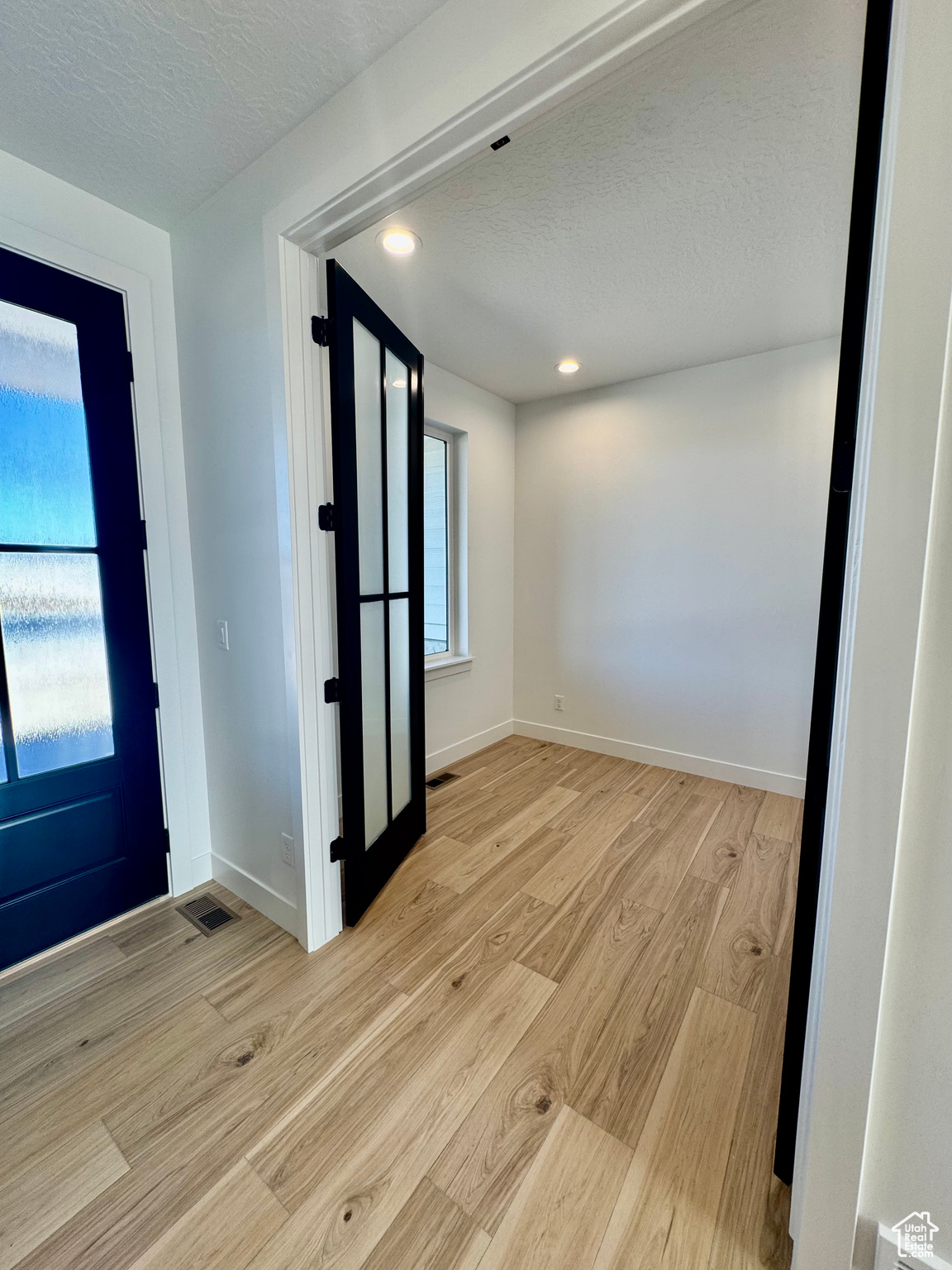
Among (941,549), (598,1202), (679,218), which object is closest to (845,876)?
(941,549)

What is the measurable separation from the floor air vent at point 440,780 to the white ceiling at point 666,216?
2.64 m

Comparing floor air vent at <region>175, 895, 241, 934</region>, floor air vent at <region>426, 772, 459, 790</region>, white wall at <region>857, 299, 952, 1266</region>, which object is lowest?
floor air vent at <region>175, 895, 241, 934</region>

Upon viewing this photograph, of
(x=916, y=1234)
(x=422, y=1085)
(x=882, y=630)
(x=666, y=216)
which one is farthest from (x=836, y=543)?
(x=422, y=1085)

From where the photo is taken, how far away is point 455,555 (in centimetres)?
354

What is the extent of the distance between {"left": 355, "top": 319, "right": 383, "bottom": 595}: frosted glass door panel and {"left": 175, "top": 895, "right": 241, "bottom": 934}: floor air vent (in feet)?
4.63

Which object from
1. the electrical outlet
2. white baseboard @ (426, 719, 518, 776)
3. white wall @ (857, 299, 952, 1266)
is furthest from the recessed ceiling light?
white baseboard @ (426, 719, 518, 776)

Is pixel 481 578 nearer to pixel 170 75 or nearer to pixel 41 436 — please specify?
pixel 41 436

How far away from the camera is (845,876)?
0.79 metres

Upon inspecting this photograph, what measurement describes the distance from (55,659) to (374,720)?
1.14 m

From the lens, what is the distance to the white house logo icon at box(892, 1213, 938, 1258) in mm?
Result: 810

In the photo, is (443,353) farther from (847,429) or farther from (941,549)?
(941,549)

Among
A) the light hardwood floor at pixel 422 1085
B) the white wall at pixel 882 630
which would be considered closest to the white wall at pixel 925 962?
the white wall at pixel 882 630

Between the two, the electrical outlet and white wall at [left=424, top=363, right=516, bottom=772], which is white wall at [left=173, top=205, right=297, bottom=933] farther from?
white wall at [left=424, top=363, right=516, bottom=772]

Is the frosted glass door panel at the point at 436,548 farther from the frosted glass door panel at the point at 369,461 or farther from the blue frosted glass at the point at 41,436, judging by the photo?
the blue frosted glass at the point at 41,436
